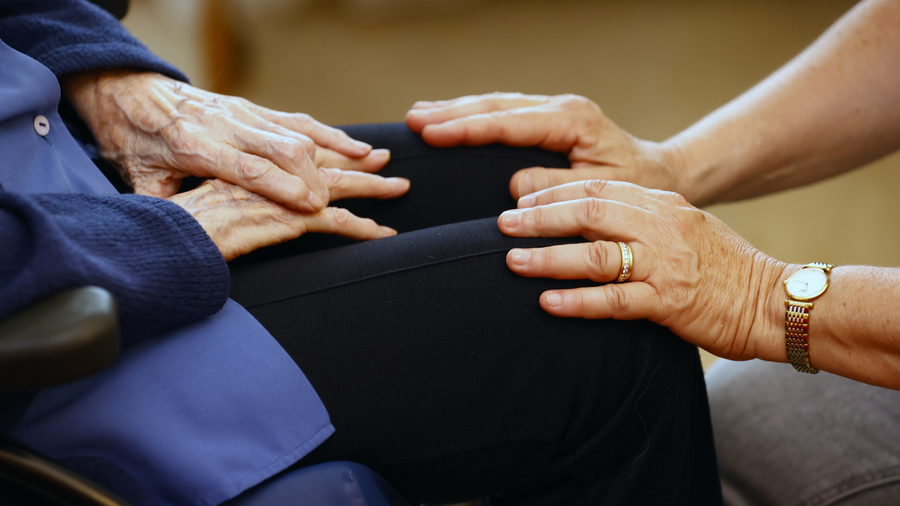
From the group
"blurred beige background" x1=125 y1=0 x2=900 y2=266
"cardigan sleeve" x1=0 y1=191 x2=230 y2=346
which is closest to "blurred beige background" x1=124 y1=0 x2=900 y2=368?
"blurred beige background" x1=125 y1=0 x2=900 y2=266

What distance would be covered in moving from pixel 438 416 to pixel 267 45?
96.4 inches

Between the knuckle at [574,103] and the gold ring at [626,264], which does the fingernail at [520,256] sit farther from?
the knuckle at [574,103]

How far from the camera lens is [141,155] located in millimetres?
677

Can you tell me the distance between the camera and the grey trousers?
80cm

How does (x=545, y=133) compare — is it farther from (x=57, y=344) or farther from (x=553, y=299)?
(x=57, y=344)

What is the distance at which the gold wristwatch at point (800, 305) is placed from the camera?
60 centimetres

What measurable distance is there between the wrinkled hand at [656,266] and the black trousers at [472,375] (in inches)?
0.8

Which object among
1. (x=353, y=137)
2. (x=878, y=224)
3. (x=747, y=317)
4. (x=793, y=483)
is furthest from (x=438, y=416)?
(x=878, y=224)

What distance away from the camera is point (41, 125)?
585 millimetres

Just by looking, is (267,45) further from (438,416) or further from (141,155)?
(438,416)

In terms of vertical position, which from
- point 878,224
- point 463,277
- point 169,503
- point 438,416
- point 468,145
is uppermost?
point 878,224

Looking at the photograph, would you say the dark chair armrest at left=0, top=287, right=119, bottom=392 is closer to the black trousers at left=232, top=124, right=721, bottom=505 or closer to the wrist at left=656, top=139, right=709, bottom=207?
the black trousers at left=232, top=124, right=721, bottom=505

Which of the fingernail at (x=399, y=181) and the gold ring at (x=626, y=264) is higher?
the gold ring at (x=626, y=264)

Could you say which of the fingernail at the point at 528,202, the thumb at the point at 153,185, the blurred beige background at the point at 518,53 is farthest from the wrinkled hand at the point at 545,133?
the blurred beige background at the point at 518,53
